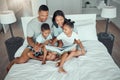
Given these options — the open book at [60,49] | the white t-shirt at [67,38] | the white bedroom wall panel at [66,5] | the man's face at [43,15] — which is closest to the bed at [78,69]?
the open book at [60,49]

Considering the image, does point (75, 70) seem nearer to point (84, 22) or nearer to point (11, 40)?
point (84, 22)

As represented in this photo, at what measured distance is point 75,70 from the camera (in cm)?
179

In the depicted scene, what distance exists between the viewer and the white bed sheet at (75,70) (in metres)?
1.69

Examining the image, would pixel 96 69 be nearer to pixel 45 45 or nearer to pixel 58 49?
pixel 58 49

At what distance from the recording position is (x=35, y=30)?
89.5 inches

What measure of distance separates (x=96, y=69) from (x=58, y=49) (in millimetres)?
517

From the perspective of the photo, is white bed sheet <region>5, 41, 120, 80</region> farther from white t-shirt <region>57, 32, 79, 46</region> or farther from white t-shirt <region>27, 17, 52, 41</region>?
white t-shirt <region>27, 17, 52, 41</region>

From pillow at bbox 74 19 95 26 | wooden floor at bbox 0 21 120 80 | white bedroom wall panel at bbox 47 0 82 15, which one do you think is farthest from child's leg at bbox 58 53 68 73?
white bedroom wall panel at bbox 47 0 82 15

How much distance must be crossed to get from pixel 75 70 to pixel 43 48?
534 millimetres

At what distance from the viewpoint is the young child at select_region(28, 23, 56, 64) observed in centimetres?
203

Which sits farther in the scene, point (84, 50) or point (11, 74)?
point (84, 50)

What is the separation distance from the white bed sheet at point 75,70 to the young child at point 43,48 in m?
0.08

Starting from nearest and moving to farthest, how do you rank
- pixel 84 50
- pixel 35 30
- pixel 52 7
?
pixel 84 50 → pixel 35 30 → pixel 52 7

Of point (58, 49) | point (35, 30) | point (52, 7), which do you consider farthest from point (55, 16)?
point (52, 7)
